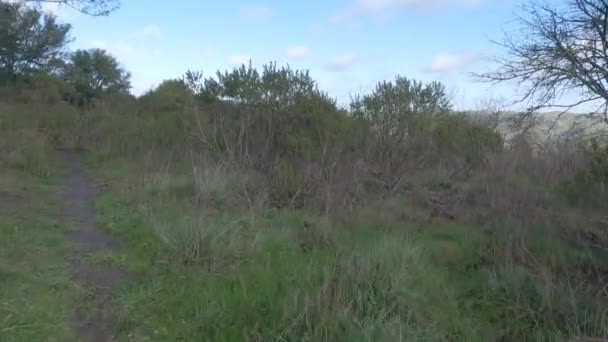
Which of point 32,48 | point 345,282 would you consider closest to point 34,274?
point 345,282

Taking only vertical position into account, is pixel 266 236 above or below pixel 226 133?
below

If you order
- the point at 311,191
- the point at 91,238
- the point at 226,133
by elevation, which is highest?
the point at 226,133

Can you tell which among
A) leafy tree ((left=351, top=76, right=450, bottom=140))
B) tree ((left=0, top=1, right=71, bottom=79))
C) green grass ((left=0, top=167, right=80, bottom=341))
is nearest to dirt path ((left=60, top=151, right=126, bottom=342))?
green grass ((left=0, top=167, right=80, bottom=341))

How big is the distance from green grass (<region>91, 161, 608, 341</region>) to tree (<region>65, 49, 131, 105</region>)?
85.5 ft

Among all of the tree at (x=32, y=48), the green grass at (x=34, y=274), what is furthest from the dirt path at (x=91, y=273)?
the tree at (x=32, y=48)

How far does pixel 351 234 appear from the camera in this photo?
645 centimetres

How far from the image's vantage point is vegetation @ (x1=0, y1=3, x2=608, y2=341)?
4168mm

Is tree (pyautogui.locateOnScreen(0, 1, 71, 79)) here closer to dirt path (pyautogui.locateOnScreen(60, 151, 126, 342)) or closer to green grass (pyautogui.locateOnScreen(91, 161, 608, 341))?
dirt path (pyautogui.locateOnScreen(60, 151, 126, 342))

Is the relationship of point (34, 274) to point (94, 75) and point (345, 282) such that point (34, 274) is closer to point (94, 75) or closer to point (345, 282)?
point (345, 282)

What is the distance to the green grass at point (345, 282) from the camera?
3.96 meters

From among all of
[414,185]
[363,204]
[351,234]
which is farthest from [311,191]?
[414,185]

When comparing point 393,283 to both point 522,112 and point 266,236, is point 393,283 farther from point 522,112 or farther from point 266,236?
point 522,112

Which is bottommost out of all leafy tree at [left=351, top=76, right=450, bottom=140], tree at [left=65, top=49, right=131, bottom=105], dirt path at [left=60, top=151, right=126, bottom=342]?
dirt path at [left=60, top=151, right=126, bottom=342]

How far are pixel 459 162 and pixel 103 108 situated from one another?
17.1 m
